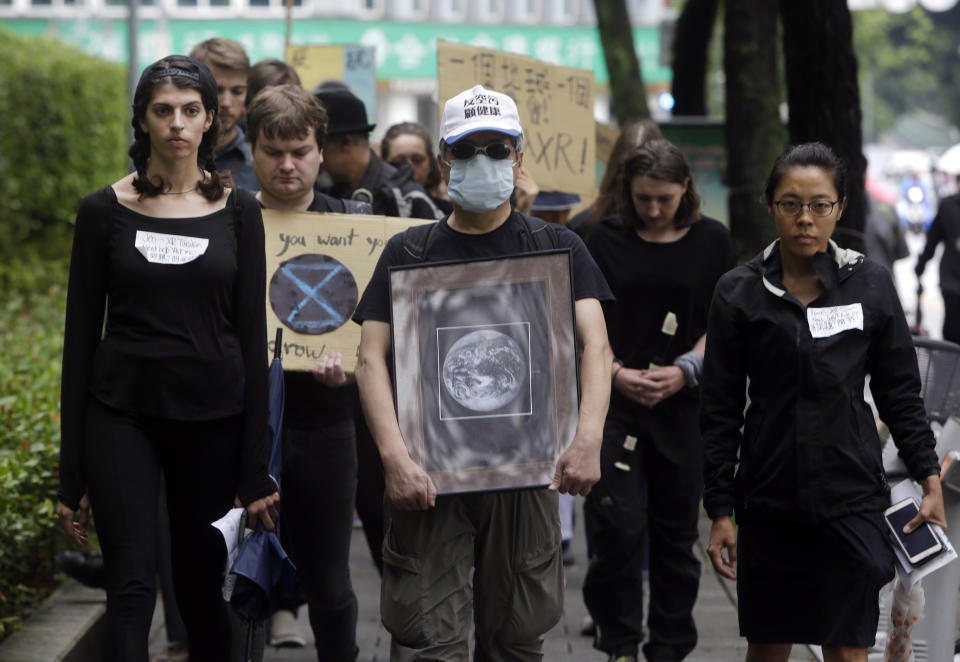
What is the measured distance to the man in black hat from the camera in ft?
18.0

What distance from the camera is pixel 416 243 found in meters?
4.01

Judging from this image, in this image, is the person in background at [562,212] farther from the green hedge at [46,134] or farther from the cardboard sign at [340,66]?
the green hedge at [46,134]

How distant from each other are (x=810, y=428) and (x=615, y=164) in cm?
228

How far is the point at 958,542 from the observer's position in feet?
16.2

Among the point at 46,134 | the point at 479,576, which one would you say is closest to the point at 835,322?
the point at 479,576

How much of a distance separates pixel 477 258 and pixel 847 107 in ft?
16.2

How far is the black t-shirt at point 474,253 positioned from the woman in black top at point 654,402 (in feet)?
4.58

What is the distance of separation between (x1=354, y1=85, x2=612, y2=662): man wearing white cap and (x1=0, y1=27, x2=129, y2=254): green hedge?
11.0 meters

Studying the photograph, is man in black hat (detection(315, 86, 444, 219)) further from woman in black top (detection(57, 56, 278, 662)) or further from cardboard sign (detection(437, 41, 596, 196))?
woman in black top (detection(57, 56, 278, 662))

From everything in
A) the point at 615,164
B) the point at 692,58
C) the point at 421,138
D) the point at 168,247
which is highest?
the point at 692,58

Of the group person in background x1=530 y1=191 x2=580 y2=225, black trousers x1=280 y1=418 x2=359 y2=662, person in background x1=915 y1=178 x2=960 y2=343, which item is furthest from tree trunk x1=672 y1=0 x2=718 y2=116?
black trousers x1=280 y1=418 x2=359 y2=662

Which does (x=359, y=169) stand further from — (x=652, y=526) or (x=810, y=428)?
(x=810, y=428)

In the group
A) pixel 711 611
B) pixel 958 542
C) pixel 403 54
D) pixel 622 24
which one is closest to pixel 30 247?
pixel 622 24

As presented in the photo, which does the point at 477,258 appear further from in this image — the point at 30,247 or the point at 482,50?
the point at 30,247
